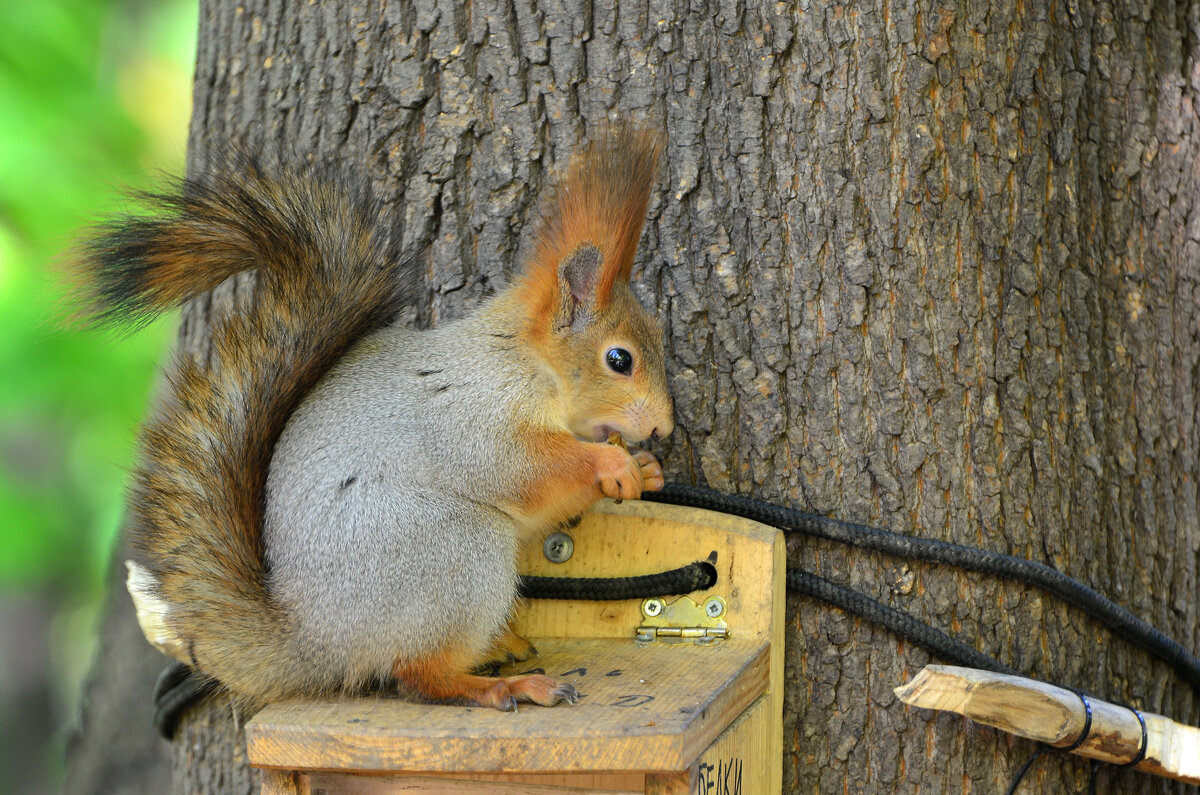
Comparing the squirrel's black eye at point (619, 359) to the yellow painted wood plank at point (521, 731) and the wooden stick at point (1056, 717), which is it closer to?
the yellow painted wood plank at point (521, 731)

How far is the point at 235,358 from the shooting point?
1.15 m

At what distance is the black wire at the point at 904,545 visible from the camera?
4.05ft

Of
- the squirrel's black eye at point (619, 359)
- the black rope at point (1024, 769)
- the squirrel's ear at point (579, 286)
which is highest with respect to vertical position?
the squirrel's ear at point (579, 286)

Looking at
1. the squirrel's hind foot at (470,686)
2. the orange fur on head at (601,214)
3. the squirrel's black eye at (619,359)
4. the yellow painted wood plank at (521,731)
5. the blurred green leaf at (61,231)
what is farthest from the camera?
the blurred green leaf at (61,231)

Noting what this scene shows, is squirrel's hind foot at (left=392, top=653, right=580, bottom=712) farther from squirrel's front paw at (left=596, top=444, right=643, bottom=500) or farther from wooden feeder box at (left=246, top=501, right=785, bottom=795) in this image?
squirrel's front paw at (left=596, top=444, right=643, bottom=500)

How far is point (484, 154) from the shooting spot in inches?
54.9

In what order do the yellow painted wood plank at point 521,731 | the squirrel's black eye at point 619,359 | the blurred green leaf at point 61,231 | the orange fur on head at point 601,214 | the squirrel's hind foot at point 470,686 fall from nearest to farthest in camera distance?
the yellow painted wood plank at point 521,731 < the squirrel's hind foot at point 470,686 < the orange fur on head at point 601,214 < the squirrel's black eye at point 619,359 < the blurred green leaf at point 61,231

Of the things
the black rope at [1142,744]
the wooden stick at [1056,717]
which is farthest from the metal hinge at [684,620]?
the black rope at [1142,744]

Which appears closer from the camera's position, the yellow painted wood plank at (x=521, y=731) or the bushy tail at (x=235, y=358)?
the yellow painted wood plank at (x=521, y=731)

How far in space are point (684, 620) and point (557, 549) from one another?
0.18 metres

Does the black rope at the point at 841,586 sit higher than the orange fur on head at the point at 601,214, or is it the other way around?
the orange fur on head at the point at 601,214

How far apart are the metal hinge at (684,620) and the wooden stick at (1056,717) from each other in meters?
0.21

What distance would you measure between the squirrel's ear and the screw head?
0.26 meters

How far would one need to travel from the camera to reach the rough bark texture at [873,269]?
127cm
